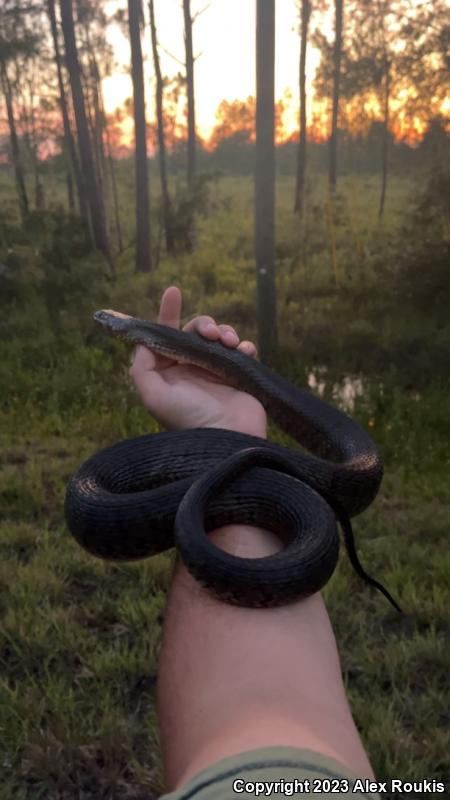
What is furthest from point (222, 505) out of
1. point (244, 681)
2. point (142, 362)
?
point (142, 362)

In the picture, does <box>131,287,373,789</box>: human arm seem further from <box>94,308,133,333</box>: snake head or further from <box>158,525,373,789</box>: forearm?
<box>94,308,133,333</box>: snake head

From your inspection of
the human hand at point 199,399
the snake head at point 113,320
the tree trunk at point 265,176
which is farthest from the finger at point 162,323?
the tree trunk at point 265,176

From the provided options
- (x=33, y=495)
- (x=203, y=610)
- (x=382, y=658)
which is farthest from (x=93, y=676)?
(x=33, y=495)

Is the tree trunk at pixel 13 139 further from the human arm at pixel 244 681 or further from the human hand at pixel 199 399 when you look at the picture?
the human arm at pixel 244 681

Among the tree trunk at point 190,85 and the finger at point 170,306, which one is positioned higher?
the tree trunk at point 190,85

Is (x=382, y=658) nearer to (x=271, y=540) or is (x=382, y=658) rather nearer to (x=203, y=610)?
(x=271, y=540)

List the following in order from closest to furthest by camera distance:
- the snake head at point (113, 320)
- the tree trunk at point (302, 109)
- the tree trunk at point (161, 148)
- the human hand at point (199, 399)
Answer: the human hand at point (199, 399) → the snake head at point (113, 320) → the tree trunk at point (161, 148) → the tree trunk at point (302, 109)
